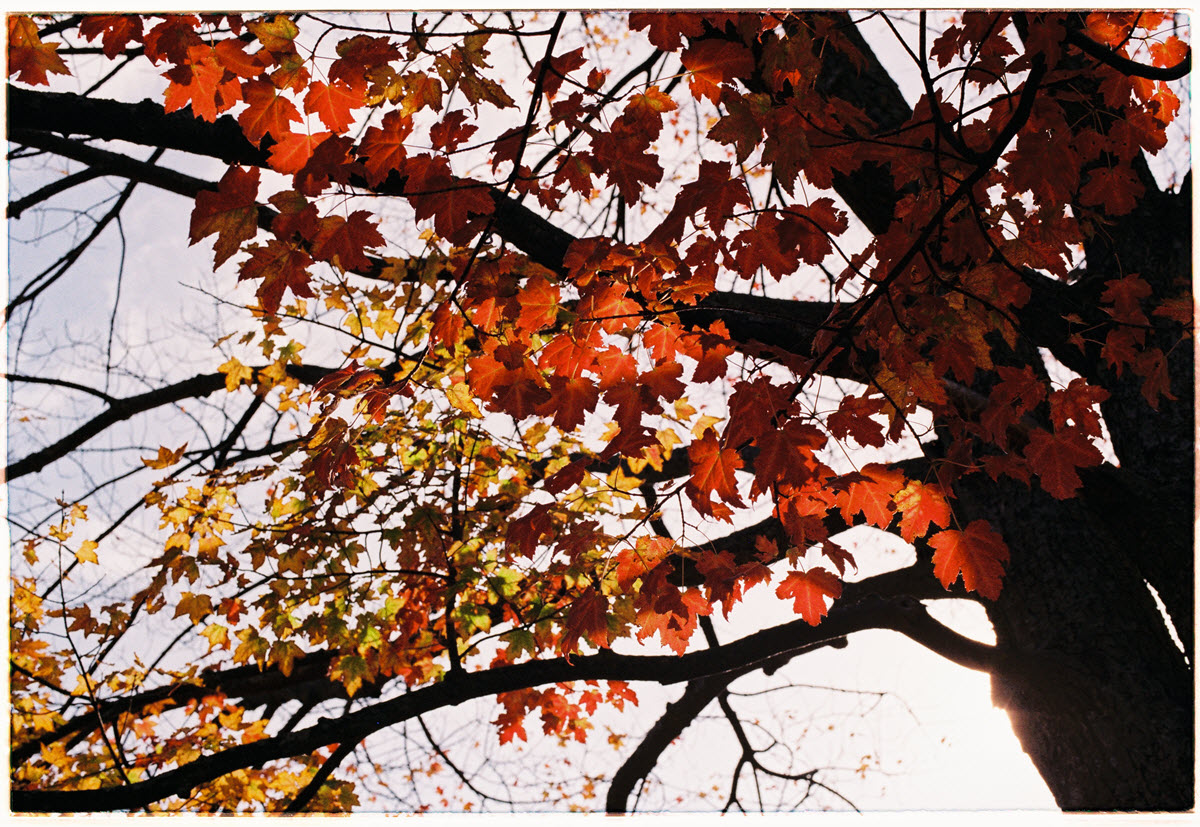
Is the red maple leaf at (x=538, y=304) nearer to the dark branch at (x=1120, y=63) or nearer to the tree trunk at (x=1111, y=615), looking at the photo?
the dark branch at (x=1120, y=63)

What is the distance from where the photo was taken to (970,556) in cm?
193

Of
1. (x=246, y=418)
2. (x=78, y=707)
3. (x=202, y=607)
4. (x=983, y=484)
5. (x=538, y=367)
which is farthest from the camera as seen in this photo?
(x=246, y=418)

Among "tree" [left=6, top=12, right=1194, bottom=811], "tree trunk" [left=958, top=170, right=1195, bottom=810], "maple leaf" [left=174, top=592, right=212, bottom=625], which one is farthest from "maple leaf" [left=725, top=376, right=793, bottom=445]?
"maple leaf" [left=174, top=592, right=212, bottom=625]

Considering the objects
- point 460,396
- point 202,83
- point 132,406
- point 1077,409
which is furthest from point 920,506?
point 132,406

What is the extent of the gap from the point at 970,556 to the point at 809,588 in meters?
0.41

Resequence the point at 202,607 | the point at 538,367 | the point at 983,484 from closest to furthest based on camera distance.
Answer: the point at 538,367 < the point at 983,484 < the point at 202,607

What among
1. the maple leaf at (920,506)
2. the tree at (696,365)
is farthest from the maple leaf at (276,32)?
the maple leaf at (920,506)

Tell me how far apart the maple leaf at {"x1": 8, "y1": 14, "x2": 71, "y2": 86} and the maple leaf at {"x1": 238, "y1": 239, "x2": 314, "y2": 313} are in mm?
837

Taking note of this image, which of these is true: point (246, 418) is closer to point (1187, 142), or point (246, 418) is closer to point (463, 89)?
point (463, 89)

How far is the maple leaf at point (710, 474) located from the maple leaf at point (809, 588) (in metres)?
0.30

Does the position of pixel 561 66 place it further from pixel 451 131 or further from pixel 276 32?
pixel 276 32

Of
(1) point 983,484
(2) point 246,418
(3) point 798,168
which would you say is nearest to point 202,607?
(2) point 246,418

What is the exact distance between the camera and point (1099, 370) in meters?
2.74

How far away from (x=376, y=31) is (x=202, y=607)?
2.19m
